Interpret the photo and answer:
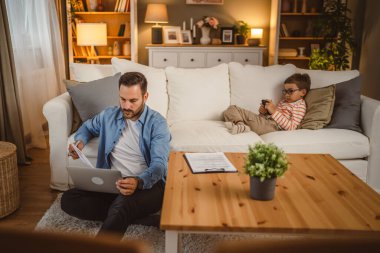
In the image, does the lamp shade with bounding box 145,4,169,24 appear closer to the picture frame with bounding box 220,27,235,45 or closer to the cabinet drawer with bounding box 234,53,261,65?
the picture frame with bounding box 220,27,235,45

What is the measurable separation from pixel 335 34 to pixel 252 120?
9.28ft

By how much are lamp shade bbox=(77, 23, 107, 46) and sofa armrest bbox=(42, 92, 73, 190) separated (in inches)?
86.7

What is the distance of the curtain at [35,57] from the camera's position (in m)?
3.99

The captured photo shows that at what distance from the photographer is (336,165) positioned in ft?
7.56

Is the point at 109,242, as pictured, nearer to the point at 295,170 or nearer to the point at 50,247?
the point at 50,247

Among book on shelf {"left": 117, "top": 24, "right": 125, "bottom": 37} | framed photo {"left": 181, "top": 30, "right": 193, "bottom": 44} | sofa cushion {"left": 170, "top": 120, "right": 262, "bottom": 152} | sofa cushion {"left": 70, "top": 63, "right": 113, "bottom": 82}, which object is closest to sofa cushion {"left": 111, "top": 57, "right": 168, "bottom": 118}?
sofa cushion {"left": 70, "top": 63, "right": 113, "bottom": 82}

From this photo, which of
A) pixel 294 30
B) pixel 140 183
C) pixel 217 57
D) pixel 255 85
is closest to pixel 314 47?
pixel 294 30

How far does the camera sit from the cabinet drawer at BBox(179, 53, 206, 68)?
225 inches

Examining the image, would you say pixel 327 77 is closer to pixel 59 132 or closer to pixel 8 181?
pixel 59 132

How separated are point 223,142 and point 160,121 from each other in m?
0.72

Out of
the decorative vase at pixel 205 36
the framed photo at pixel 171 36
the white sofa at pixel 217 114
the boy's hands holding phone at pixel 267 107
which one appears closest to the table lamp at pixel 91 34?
the framed photo at pixel 171 36

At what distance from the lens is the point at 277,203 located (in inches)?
69.9

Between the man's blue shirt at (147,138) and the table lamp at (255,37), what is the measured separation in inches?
146

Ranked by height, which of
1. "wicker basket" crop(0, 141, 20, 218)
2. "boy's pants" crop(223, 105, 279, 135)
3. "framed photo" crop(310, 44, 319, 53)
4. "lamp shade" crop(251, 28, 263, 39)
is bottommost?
"wicker basket" crop(0, 141, 20, 218)
